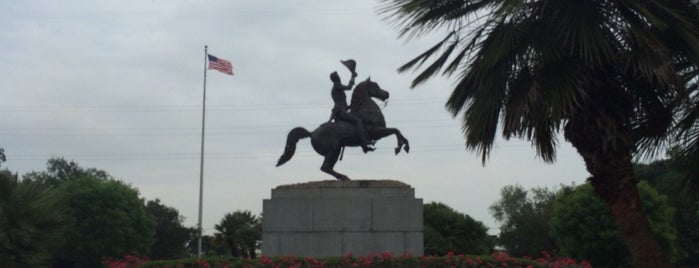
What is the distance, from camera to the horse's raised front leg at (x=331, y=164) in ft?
66.5

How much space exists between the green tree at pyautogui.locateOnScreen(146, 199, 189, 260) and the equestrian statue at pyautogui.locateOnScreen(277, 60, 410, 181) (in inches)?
2134

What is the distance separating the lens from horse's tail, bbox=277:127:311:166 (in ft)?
68.5

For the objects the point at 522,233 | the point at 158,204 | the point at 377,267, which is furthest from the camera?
the point at 158,204

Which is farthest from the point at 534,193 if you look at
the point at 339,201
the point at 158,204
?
the point at 339,201

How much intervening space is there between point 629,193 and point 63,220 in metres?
12.1

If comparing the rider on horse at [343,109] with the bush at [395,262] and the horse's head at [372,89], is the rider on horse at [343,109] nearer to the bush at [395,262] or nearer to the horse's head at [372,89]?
the horse's head at [372,89]

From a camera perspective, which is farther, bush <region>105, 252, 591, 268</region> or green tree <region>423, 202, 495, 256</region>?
green tree <region>423, 202, 495, 256</region>

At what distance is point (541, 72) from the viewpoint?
13008mm

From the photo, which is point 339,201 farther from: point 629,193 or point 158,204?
point 158,204

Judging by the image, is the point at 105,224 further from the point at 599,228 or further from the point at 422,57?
the point at 422,57

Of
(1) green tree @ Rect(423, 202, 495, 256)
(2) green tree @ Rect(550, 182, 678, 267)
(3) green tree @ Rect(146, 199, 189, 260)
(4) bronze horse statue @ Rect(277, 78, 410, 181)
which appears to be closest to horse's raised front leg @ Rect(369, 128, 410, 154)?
(4) bronze horse statue @ Rect(277, 78, 410, 181)

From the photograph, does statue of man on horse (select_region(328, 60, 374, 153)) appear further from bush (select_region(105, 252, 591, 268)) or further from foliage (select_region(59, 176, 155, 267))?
foliage (select_region(59, 176, 155, 267))

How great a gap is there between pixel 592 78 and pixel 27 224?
1199 centimetres

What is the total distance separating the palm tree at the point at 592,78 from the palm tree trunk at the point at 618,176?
14 mm
